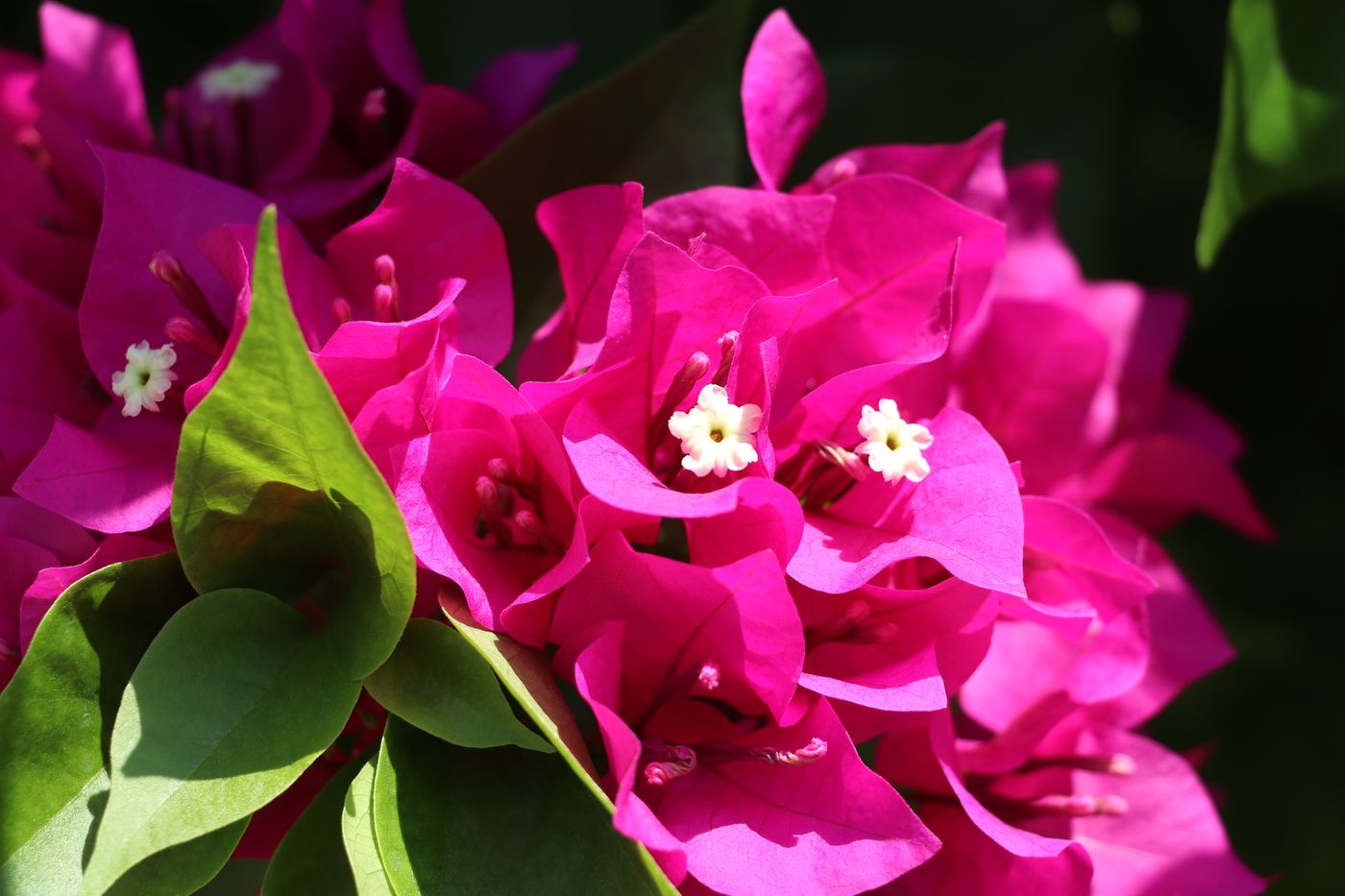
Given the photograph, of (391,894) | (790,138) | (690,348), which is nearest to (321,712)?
(391,894)

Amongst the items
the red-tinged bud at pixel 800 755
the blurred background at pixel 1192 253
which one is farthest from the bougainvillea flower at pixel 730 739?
the blurred background at pixel 1192 253

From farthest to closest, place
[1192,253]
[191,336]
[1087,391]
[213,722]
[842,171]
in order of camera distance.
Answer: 1. [1192,253]
2. [1087,391]
3. [842,171]
4. [191,336]
5. [213,722]

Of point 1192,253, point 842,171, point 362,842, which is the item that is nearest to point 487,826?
point 362,842

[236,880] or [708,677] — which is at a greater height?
[708,677]

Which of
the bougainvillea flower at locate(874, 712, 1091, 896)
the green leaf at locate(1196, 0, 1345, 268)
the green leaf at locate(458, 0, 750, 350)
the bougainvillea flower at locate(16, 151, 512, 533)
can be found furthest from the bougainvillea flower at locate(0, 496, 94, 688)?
the green leaf at locate(1196, 0, 1345, 268)

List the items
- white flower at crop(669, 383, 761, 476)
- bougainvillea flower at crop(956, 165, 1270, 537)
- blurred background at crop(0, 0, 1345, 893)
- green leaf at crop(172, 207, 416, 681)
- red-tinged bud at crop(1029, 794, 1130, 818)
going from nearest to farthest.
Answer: green leaf at crop(172, 207, 416, 681), white flower at crop(669, 383, 761, 476), red-tinged bud at crop(1029, 794, 1130, 818), bougainvillea flower at crop(956, 165, 1270, 537), blurred background at crop(0, 0, 1345, 893)

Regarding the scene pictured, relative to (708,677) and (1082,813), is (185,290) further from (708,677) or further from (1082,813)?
(1082,813)

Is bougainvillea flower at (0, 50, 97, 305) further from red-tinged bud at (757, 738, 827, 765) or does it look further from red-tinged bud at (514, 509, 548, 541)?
red-tinged bud at (757, 738, 827, 765)
